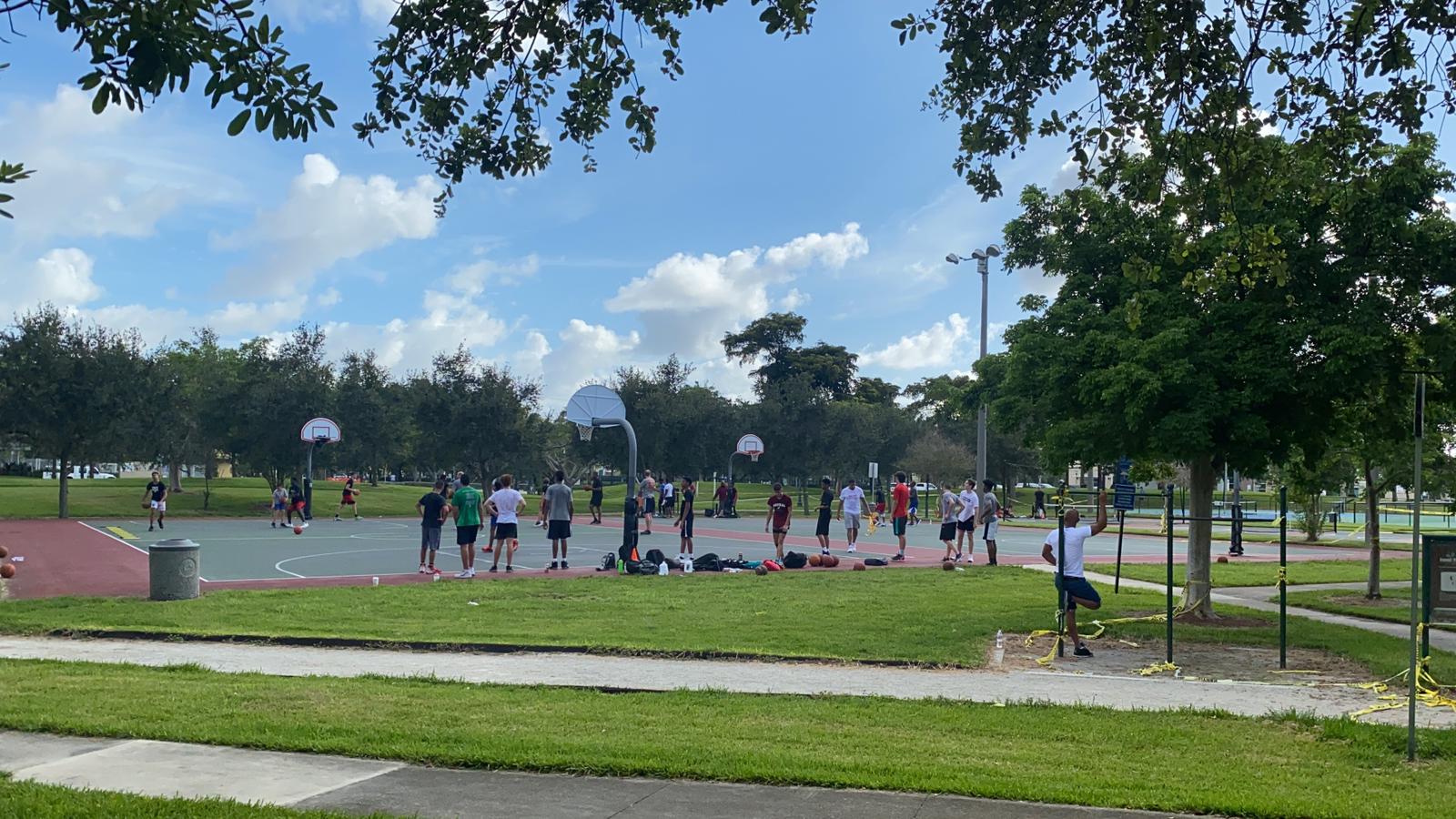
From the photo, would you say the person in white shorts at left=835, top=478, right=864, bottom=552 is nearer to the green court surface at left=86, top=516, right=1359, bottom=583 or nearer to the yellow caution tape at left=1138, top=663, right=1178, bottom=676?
the green court surface at left=86, top=516, right=1359, bottom=583

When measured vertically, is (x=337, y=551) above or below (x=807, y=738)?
below

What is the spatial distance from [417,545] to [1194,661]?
67.7 feet

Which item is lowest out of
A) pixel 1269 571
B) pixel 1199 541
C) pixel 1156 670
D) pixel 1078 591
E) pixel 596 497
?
pixel 1269 571

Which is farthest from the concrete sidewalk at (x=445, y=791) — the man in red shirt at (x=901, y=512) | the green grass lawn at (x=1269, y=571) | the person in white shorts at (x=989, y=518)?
the man in red shirt at (x=901, y=512)

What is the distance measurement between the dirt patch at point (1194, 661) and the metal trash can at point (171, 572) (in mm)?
10900

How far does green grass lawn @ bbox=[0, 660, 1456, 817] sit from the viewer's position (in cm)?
656

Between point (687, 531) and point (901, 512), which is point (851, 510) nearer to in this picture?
point (901, 512)

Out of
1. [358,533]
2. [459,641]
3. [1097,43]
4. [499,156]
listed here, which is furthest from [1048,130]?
[358,533]

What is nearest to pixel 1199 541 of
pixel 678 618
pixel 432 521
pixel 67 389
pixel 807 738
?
pixel 678 618

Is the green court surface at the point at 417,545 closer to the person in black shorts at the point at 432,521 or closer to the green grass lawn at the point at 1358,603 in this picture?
the person in black shorts at the point at 432,521

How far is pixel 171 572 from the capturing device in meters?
16.0

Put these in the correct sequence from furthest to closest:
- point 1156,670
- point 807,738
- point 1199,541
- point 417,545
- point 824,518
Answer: point 417,545, point 824,518, point 1199,541, point 1156,670, point 807,738

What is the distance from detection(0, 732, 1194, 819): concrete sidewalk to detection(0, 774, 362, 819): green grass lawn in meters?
0.23

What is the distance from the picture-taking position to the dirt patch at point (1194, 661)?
37.2ft
